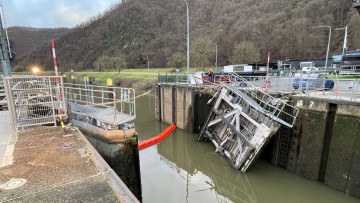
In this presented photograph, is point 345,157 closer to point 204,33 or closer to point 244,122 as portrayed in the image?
point 244,122

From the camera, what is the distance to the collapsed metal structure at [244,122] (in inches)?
332

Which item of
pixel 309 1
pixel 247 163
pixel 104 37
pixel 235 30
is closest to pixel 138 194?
pixel 247 163

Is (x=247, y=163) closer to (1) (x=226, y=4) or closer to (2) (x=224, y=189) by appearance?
(2) (x=224, y=189)

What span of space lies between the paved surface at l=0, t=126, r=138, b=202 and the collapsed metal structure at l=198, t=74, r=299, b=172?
634cm

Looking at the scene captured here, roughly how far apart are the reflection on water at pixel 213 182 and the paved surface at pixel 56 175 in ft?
14.6

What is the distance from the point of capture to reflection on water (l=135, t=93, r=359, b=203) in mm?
7910

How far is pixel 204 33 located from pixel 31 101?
275 feet

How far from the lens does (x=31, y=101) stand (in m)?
6.61

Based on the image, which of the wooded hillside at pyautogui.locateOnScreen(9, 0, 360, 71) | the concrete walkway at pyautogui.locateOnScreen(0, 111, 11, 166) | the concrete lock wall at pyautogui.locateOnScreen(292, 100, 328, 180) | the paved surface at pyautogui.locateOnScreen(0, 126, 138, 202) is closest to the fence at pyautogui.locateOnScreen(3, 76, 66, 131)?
the concrete walkway at pyautogui.locateOnScreen(0, 111, 11, 166)

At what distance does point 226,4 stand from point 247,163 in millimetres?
108076

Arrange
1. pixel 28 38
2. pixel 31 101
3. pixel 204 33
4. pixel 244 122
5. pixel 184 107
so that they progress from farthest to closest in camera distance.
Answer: pixel 28 38, pixel 204 33, pixel 184 107, pixel 244 122, pixel 31 101

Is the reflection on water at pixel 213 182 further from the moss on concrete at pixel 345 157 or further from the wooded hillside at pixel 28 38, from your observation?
the wooded hillside at pixel 28 38

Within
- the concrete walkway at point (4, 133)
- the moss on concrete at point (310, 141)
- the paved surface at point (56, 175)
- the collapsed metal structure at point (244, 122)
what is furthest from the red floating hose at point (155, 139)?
the paved surface at point (56, 175)

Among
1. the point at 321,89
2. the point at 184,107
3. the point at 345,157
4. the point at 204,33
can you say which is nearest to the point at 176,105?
the point at 184,107
